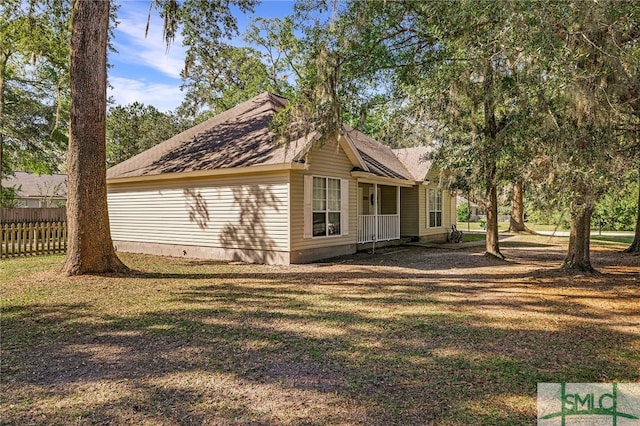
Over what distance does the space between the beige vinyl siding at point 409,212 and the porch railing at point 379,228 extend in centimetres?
130

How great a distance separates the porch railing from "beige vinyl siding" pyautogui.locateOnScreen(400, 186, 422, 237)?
4.25 ft

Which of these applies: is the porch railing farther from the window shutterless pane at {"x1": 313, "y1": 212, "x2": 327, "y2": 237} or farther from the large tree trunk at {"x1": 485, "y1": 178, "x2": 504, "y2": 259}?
the large tree trunk at {"x1": 485, "y1": 178, "x2": 504, "y2": 259}

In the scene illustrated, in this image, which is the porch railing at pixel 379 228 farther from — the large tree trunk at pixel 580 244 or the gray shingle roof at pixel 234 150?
the large tree trunk at pixel 580 244

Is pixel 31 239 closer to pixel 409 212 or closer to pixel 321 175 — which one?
pixel 321 175

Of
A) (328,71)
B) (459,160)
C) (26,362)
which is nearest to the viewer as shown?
(26,362)

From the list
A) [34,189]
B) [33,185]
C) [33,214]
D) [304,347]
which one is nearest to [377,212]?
[304,347]

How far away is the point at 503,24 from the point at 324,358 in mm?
→ 5550

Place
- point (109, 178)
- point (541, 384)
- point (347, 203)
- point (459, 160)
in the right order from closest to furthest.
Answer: point (541, 384), point (459, 160), point (347, 203), point (109, 178)

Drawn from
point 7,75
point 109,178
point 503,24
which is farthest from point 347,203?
point 7,75

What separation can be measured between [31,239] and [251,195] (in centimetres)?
736

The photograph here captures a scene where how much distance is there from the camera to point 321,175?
12.2m

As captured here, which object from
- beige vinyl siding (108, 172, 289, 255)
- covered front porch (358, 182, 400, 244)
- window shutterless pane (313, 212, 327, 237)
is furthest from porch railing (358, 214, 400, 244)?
beige vinyl siding (108, 172, 289, 255)

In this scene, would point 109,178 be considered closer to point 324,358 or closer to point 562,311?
point 324,358

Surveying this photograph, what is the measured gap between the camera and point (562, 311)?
6.34 metres
